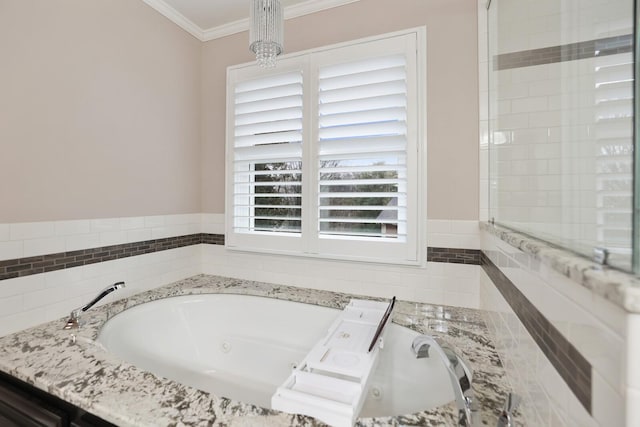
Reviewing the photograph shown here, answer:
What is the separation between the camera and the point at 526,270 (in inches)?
31.5

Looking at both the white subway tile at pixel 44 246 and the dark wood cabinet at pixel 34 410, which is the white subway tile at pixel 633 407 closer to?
the dark wood cabinet at pixel 34 410

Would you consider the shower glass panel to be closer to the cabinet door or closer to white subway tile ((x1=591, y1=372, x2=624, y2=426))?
white subway tile ((x1=591, y1=372, x2=624, y2=426))

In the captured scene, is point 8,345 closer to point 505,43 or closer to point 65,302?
point 65,302

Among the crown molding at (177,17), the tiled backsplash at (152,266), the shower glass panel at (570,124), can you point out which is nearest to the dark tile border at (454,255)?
the tiled backsplash at (152,266)

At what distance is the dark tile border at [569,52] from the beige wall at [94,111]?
2118 mm

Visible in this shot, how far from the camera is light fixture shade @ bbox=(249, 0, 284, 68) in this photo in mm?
1358

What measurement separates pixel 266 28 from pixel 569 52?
1176 millimetres

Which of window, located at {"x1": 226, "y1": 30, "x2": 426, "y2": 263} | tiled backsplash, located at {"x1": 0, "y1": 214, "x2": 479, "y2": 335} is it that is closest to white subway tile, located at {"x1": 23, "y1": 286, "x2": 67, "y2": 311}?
tiled backsplash, located at {"x1": 0, "y1": 214, "x2": 479, "y2": 335}

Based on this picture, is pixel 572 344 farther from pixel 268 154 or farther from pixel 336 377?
pixel 268 154

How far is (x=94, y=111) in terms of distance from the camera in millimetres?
1642

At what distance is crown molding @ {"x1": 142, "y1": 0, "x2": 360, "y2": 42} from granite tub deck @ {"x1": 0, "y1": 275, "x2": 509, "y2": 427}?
2010 millimetres

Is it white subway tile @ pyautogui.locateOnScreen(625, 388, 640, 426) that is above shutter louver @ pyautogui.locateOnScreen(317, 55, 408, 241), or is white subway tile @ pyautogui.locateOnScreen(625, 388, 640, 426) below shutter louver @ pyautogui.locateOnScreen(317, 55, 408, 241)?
below

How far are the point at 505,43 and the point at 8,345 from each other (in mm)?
2576

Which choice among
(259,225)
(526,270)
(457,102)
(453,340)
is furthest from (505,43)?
(259,225)
